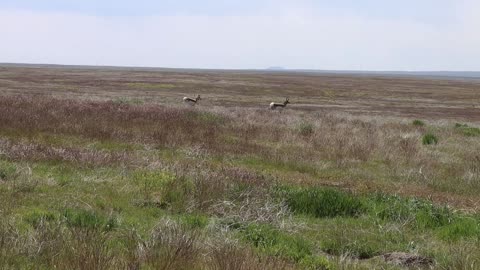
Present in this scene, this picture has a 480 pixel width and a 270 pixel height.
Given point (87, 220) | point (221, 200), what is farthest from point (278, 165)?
point (87, 220)

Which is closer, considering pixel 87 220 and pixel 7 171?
pixel 87 220

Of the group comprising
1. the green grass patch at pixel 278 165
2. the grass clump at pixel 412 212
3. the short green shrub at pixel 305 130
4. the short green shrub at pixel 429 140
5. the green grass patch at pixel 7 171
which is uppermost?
the green grass patch at pixel 7 171

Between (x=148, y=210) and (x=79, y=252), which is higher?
(x=79, y=252)

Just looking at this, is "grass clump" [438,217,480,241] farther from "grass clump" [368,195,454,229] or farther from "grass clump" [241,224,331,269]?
"grass clump" [241,224,331,269]

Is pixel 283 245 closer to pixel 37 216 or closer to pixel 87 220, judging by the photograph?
pixel 87 220

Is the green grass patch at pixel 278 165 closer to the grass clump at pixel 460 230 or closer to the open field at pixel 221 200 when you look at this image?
the open field at pixel 221 200

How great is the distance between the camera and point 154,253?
5195 millimetres

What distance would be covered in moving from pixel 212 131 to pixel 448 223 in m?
11.2

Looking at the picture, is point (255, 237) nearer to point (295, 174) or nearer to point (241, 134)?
point (295, 174)

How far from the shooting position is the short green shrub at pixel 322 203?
915cm

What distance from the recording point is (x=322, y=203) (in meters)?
9.30

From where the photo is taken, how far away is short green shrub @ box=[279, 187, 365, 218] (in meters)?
9.15

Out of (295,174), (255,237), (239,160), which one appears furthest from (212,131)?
(255,237)

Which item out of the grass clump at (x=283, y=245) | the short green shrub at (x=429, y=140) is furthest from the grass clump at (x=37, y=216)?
the short green shrub at (x=429, y=140)
